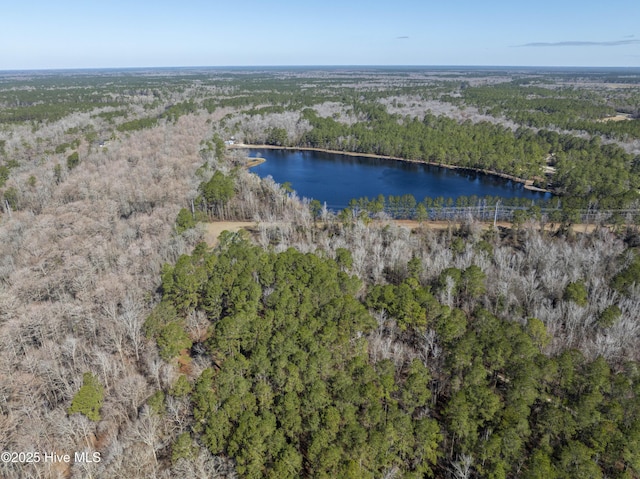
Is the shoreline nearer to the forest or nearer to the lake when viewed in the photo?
the lake

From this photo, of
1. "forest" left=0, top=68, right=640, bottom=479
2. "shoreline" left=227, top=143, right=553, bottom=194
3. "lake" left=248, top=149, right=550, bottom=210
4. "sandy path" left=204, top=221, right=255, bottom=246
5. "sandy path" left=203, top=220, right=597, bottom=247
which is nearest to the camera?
"forest" left=0, top=68, right=640, bottom=479

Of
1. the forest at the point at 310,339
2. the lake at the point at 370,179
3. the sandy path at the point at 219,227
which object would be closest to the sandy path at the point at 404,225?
the sandy path at the point at 219,227

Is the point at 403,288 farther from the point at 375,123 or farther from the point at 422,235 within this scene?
the point at 375,123

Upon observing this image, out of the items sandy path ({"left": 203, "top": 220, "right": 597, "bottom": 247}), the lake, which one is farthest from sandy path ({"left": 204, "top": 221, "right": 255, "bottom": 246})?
the lake

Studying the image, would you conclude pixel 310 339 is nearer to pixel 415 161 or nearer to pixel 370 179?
pixel 370 179

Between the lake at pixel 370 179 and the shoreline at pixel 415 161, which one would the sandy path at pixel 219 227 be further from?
the shoreline at pixel 415 161

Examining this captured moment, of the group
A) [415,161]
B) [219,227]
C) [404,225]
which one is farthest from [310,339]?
[415,161]

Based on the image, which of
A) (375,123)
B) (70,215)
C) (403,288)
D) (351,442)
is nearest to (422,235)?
(403,288)
